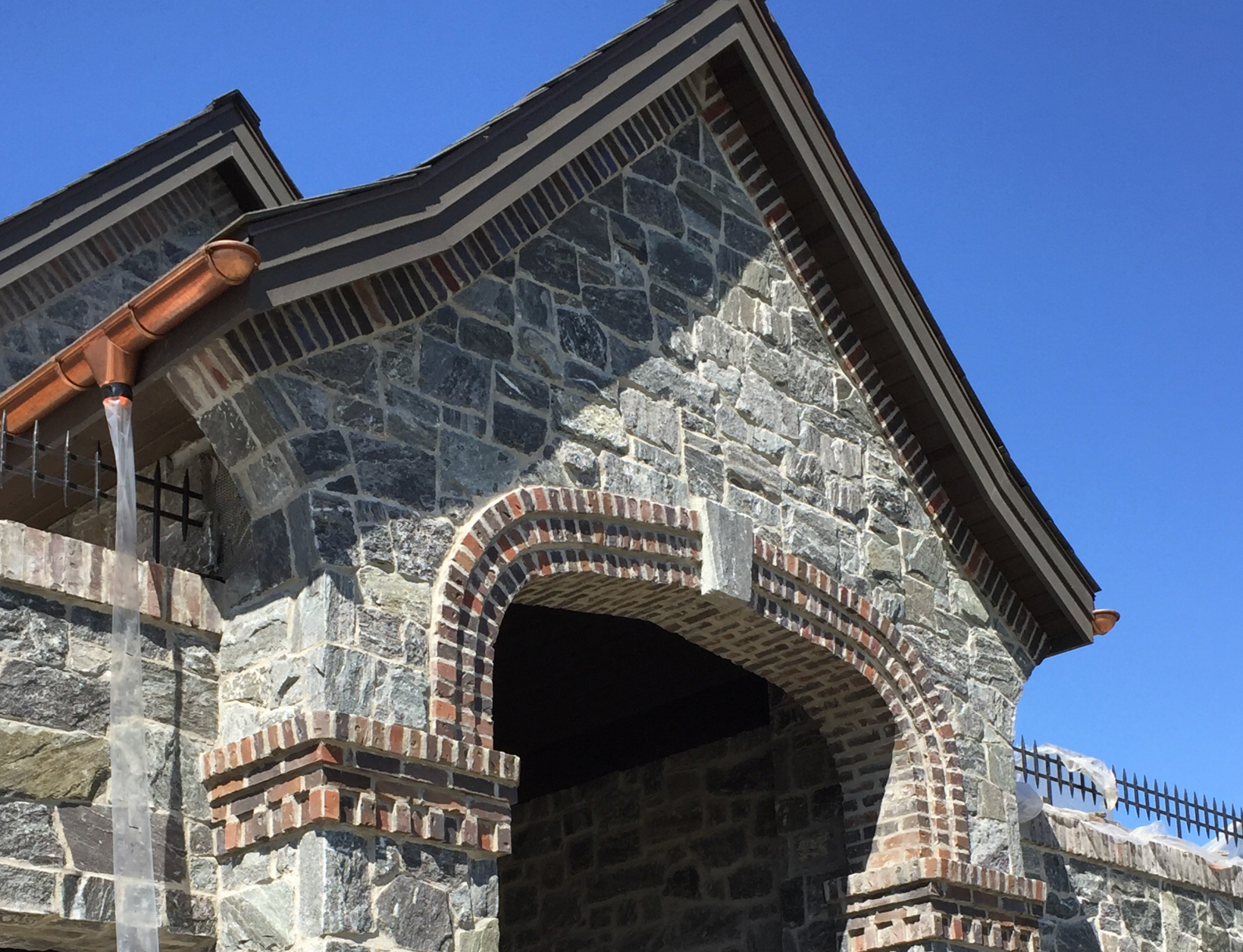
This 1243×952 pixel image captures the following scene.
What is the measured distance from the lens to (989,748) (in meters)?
9.59

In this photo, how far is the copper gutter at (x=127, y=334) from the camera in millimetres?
6258

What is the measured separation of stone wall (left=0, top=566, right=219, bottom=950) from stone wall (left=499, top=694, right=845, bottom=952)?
419 cm

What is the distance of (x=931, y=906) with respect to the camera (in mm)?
8805

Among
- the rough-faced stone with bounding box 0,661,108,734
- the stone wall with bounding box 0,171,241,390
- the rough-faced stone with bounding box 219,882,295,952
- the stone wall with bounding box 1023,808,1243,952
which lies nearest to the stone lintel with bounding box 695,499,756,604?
the rough-faced stone with bounding box 219,882,295,952

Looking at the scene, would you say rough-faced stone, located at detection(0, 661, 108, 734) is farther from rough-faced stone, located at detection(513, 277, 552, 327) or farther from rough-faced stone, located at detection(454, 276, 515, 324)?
rough-faced stone, located at detection(513, 277, 552, 327)

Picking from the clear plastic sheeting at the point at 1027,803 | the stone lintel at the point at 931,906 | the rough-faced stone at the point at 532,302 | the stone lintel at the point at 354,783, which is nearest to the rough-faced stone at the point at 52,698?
the stone lintel at the point at 354,783

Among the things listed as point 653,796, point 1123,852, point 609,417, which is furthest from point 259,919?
point 1123,852

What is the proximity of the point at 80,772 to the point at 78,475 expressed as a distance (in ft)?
4.99

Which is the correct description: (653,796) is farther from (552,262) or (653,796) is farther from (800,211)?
(552,262)

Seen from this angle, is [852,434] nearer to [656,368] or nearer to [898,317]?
[898,317]

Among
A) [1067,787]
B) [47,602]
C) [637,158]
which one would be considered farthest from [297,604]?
[1067,787]

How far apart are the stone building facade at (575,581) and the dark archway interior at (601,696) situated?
30 mm

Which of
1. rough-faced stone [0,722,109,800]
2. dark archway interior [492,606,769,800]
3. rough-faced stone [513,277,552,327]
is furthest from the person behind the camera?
dark archway interior [492,606,769,800]

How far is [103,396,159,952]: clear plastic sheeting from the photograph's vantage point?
6.07 metres
